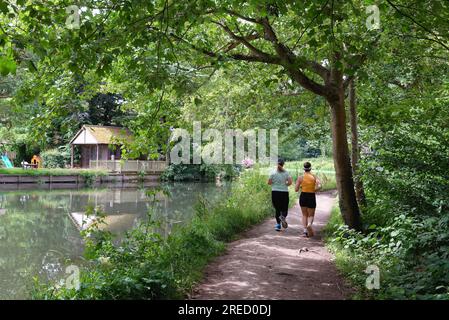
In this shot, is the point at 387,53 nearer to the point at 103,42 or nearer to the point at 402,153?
the point at 402,153

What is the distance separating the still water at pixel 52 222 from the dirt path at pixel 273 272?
1.49m

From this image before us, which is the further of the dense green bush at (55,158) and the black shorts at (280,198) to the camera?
the dense green bush at (55,158)

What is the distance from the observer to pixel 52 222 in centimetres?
1625

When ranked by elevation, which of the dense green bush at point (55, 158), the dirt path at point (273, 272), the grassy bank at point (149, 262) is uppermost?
the dense green bush at point (55, 158)

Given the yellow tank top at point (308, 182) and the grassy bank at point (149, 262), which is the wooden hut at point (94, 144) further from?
the yellow tank top at point (308, 182)

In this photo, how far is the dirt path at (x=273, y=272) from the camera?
196 inches

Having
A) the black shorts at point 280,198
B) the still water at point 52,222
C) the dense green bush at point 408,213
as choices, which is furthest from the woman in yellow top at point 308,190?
the still water at point 52,222

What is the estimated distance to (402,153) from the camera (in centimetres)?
655

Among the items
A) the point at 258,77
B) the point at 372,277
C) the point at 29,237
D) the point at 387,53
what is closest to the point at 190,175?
the point at 29,237

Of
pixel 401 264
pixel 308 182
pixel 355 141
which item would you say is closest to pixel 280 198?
pixel 308 182

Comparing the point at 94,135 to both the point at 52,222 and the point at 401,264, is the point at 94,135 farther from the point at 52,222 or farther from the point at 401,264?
the point at 401,264
